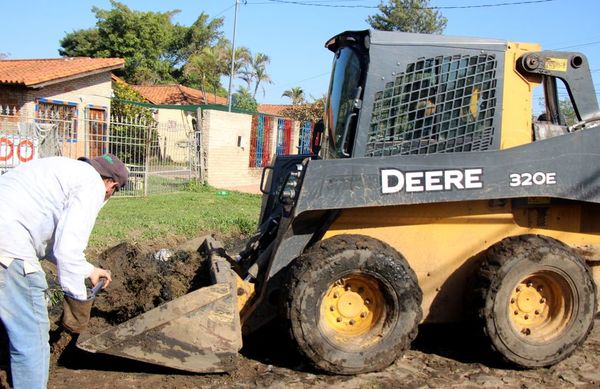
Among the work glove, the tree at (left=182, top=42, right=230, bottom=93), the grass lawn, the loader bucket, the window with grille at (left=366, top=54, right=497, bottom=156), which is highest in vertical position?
the tree at (left=182, top=42, right=230, bottom=93)

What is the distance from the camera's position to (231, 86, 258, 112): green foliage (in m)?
37.9

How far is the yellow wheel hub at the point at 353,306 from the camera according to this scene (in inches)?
165

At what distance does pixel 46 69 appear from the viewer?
21672mm

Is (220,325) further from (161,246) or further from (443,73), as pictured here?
(161,246)

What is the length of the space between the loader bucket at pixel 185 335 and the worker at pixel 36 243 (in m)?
0.62

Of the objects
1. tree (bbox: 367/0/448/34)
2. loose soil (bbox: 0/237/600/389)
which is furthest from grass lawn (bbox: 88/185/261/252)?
tree (bbox: 367/0/448/34)

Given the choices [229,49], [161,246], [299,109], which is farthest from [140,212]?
[229,49]

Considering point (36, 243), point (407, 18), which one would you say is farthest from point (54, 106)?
point (407, 18)

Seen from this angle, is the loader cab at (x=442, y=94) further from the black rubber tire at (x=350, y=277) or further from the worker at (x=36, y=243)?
the worker at (x=36, y=243)

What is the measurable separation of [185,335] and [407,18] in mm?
46039

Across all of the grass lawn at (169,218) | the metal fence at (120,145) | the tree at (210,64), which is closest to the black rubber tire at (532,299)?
the grass lawn at (169,218)

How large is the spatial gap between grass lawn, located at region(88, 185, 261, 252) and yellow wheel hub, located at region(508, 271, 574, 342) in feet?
17.0

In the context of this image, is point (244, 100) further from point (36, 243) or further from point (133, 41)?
point (36, 243)

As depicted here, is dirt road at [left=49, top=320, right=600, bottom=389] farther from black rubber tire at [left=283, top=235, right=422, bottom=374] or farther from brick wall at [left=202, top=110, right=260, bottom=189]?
brick wall at [left=202, top=110, right=260, bottom=189]
